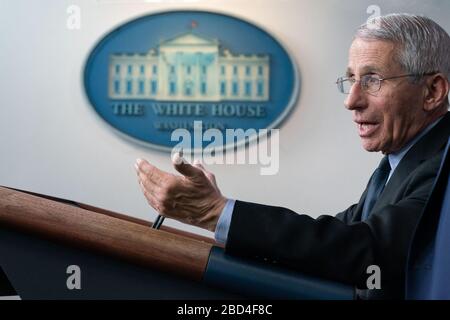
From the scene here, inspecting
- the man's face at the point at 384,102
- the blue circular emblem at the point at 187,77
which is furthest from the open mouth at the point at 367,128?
the blue circular emblem at the point at 187,77

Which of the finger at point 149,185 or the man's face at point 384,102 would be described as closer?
the finger at point 149,185

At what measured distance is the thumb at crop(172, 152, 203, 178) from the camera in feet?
2.56

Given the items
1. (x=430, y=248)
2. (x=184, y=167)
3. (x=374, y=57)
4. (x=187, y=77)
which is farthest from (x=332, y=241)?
(x=187, y=77)

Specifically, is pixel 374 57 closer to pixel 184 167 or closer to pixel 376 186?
pixel 376 186

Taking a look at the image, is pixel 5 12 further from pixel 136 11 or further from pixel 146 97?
pixel 146 97

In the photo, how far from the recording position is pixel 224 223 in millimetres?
854

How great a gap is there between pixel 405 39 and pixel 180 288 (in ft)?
2.25

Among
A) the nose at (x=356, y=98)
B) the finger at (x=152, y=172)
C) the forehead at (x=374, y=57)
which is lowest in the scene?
the finger at (x=152, y=172)

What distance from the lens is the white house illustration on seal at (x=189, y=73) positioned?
8.68 ft

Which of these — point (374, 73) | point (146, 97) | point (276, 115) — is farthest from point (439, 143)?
point (146, 97)

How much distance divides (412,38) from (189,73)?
1632mm

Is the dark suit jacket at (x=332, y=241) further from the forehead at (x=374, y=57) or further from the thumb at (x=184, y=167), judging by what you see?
the forehead at (x=374, y=57)

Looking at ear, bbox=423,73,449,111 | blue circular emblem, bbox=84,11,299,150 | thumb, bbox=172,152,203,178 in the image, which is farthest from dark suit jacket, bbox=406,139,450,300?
blue circular emblem, bbox=84,11,299,150
